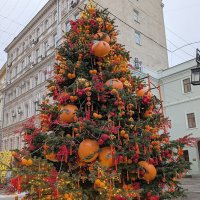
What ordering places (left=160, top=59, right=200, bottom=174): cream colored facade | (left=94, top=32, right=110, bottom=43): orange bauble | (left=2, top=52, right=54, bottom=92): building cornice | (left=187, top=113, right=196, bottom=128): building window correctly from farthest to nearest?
1. (left=2, top=52, right=54, bottom=92): building cornice
2. (left=187, top=113, right=196, bottom=128): building window
3. (left=160, top=59, right=200, bottom=174): cream colored facade
4. (left=94, top=32, right=110, bottom=43): orange bauble

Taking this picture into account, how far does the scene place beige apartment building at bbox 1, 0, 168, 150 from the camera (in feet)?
77.4

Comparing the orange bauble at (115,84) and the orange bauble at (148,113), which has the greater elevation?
the orange bauble at (115,84)

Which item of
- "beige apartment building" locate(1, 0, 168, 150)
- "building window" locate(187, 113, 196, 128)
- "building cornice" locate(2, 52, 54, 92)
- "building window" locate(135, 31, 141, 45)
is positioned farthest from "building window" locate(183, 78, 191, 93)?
"building cornice" locate(2, 52, 54, 92)

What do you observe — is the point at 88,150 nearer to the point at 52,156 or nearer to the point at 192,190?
the point at 52,156

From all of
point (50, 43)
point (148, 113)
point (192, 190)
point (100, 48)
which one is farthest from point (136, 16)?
point (148, 113)

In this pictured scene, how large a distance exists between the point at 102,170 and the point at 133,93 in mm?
2144

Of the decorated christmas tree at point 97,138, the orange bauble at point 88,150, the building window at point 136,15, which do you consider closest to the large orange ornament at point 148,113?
the decorated christmas tree at point 97,138

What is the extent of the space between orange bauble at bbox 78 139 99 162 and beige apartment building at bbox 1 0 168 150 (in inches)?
693

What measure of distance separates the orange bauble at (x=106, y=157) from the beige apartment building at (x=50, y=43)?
1760 cm

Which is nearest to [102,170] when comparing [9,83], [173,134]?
[173,134]

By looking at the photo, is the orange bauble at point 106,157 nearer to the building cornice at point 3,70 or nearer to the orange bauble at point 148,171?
the orange bauble at point 148,171

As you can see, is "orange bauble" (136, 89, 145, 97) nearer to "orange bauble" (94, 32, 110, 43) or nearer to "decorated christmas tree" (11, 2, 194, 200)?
"decorated christmas tree" (11, 2, 194, 200)

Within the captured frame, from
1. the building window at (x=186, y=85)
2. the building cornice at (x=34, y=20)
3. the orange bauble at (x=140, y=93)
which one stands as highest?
the building cornice at (x=34, y=20)

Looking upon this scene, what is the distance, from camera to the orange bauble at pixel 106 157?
14.8 feet
